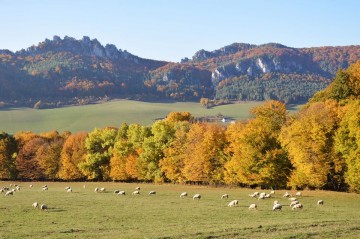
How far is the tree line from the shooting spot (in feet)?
197

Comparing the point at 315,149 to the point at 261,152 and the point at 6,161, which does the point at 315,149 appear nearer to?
the point at 261,152

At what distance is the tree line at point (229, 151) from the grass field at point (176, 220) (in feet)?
43.8

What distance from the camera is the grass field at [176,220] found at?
2648cm

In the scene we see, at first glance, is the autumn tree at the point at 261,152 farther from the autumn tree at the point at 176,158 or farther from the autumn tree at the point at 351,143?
the autumn tree at the point at 176,158

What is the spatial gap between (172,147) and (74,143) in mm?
32557

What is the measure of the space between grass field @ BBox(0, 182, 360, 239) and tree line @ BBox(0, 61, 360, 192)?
1336 cm

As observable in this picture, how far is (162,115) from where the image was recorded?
197 metres

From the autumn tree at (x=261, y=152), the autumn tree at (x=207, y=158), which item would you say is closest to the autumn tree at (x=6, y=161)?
the autumn tree at (x=207, y=158)

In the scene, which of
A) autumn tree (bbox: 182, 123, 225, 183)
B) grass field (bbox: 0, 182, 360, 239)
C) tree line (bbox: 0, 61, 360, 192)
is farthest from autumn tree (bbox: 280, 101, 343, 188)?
autumn tree (bbox: 182, 123, 225, 183)

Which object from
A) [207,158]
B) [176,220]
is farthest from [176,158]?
[176,220]

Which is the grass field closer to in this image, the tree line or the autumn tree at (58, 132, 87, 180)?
the tree line

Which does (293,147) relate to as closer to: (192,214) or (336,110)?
(336,110)

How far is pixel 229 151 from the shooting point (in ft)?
247

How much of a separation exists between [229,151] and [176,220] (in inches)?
1695
